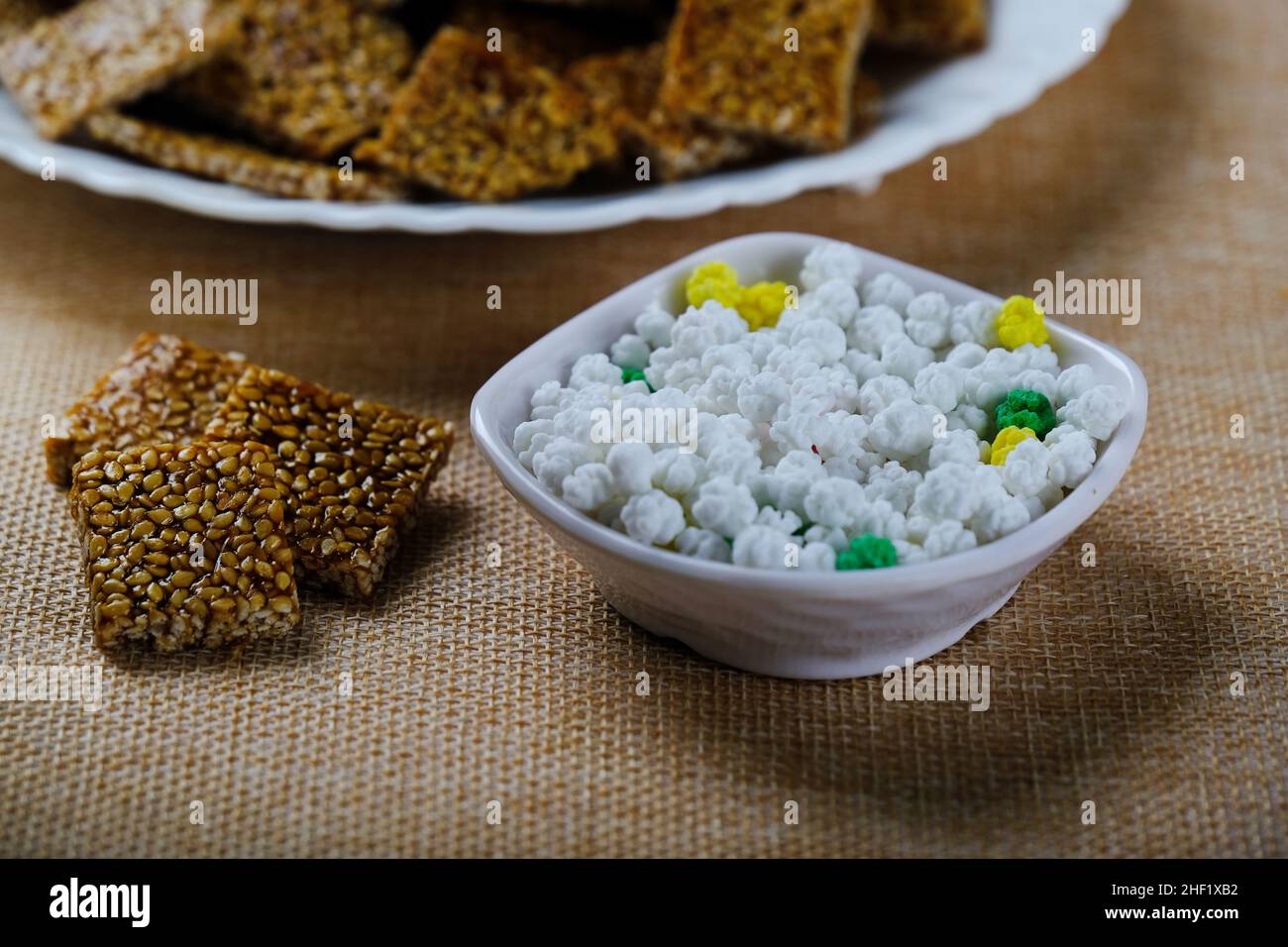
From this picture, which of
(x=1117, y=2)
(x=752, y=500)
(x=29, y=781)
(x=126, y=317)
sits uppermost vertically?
(x=1117, y=2)

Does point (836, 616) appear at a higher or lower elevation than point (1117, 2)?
lower

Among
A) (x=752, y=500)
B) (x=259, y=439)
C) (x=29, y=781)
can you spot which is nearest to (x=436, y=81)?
(x=259, y=439)

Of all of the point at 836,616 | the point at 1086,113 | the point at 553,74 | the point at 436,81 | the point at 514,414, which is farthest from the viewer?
the point at 1086,113

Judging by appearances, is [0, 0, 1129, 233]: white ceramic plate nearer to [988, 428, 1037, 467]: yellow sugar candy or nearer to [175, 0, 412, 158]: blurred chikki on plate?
[175, 0, 412, 158]: blurred chikki on plate

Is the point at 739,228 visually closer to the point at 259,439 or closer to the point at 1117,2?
the point at 1117,2

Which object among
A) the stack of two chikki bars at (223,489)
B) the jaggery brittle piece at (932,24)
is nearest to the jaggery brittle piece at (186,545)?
the stack of two chikki bars at (223,489)

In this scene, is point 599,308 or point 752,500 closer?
point 752,500

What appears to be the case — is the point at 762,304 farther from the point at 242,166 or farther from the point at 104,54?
the point at 104,54

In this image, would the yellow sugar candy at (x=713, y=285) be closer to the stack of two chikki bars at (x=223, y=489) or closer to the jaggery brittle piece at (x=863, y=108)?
the stack of two chikki bars at (x=223, y=489)
